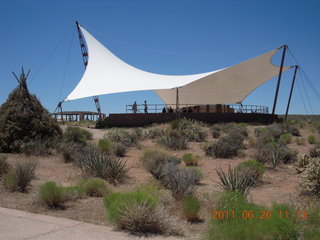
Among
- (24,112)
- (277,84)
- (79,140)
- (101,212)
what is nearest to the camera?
(101,212)

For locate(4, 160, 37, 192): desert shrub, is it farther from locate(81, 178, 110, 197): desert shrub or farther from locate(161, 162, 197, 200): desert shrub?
locate(161, 162, 197, 200): desert shrub

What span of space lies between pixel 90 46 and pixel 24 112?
74.7 ft

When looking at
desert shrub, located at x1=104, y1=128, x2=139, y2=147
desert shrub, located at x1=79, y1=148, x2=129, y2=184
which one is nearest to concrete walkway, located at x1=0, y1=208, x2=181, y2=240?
desert shrub, located at x1=79, y1=148, x2=129, y2=184

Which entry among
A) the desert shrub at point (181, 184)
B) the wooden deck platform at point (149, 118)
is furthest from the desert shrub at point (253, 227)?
the wooden deck platform at point (149, 118)

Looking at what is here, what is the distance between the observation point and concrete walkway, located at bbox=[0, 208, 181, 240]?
4980 millimetres

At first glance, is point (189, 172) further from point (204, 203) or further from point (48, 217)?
point (48, 217)

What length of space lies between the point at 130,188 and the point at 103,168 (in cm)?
141

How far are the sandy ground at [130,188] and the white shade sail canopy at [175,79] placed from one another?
16.1 metres

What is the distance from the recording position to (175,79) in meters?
34.2

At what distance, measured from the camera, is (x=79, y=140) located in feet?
53.2

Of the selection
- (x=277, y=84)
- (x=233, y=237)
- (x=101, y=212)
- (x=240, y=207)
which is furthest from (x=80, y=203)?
(x=277, y=84)

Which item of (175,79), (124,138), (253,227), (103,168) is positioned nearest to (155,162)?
(103,168)

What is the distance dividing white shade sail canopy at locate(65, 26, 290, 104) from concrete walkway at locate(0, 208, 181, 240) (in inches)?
891

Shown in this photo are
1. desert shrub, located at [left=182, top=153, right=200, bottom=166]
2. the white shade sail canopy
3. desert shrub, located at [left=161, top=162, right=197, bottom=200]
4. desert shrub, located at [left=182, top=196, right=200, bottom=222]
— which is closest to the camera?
desert shrub, located at [left=182, top=196, right=200, bottom=222]
